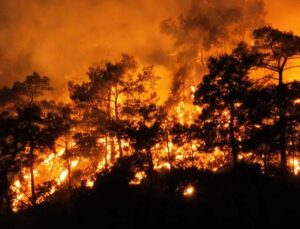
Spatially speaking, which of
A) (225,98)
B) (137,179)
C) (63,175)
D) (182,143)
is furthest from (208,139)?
(63,175)

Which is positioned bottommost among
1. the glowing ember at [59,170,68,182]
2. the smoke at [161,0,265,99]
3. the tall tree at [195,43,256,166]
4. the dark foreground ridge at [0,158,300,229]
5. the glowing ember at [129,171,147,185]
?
the dark foreground ridge at [0,158,300,229]

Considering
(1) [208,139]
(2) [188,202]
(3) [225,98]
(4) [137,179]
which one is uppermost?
(3) [225,98]

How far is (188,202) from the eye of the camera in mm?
15711

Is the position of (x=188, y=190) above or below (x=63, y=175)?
below

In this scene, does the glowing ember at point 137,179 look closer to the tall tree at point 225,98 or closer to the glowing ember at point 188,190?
the glowing ember at point 188,190

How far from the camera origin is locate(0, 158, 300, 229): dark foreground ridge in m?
14.4

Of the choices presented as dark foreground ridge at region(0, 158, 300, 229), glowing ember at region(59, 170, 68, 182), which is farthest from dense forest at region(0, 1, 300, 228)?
glowing ember at region(59, 170, 68, 182)

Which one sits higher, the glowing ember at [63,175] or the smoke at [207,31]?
the smoke at [207,31]

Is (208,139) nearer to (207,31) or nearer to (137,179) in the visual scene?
(137,179)

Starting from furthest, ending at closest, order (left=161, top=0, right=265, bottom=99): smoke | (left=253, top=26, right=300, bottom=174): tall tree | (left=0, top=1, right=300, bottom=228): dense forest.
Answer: (left=161, top=0, right=265, bottom=99): smoke < (left=253, top=26, right=300, bottom=174): tall tree < (left=0, top=1, right=300, bottom=228): dense forest

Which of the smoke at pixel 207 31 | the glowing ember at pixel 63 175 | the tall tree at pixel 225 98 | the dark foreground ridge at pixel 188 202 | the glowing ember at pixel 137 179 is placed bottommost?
the dark foreground ridge at pixel 188 202

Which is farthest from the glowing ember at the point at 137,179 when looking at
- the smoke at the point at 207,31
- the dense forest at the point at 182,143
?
the smoke at the point at 207,31

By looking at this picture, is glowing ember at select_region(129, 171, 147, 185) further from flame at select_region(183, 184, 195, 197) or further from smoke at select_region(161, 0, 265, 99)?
smoke at select_region(161, 0, 265, 99)

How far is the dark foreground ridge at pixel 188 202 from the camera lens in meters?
14.4
